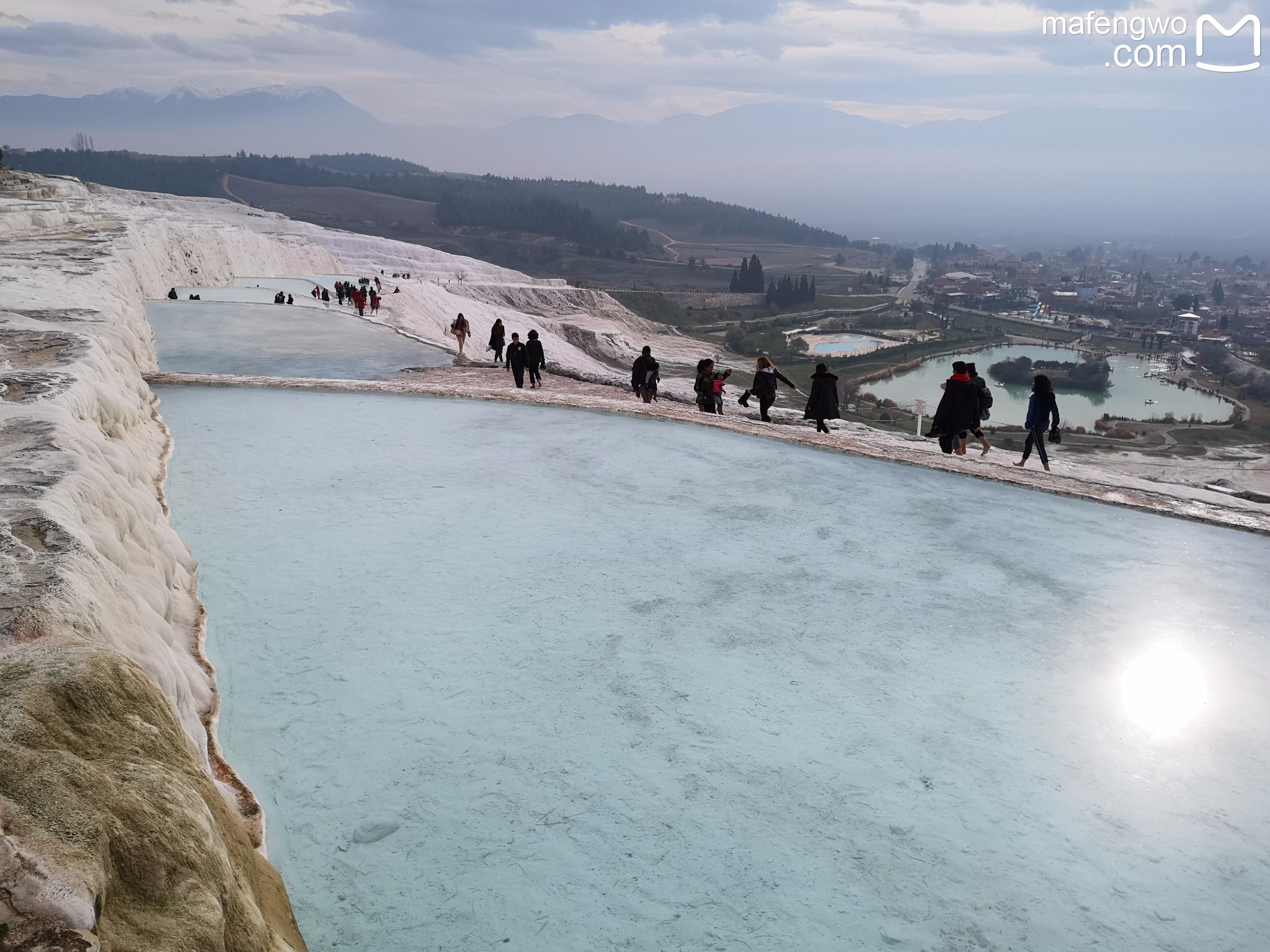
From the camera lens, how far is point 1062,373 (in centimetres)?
7850

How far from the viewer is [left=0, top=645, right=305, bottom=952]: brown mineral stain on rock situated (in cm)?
178

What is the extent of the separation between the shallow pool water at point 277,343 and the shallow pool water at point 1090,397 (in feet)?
171

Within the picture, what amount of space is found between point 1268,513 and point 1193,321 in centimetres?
12598

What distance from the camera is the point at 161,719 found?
8.79 ft

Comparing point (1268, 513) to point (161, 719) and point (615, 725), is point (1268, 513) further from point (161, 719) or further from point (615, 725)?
point (161, 719)

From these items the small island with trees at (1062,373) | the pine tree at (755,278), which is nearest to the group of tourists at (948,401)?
the small island with trees at (1062,373)

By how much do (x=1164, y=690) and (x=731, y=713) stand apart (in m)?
2.16

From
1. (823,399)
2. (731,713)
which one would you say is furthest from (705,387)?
(731,713)

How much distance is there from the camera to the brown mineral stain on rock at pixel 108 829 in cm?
178

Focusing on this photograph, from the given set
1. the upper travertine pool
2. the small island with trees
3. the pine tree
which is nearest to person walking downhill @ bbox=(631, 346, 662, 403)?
the upper travertine pool

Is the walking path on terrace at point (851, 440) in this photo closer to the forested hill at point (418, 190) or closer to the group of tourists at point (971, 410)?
the group of tourists at point (971, 410)

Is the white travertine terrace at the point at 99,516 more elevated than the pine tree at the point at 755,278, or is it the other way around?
the pine tree at the point at 755,278

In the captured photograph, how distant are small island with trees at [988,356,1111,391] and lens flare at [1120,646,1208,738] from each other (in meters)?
75.6

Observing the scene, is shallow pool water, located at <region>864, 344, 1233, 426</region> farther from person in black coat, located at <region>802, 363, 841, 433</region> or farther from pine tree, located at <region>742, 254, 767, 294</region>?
person in black coat, located at <region>802, 363, 841, 433</region>
